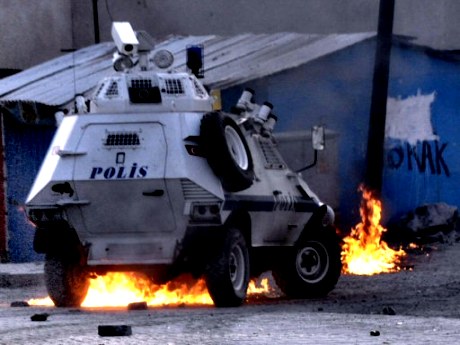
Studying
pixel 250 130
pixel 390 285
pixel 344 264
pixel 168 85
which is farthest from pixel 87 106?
pixel 344 264

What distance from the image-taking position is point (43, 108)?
24.8 m

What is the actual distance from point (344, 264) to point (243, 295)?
725 cm

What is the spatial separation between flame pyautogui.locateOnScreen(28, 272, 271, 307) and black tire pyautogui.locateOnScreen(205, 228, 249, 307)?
0.47 meters

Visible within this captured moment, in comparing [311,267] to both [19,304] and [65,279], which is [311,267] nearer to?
[65,279]

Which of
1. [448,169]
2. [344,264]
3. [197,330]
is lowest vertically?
[197,330]

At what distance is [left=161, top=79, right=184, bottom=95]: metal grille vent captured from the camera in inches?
619

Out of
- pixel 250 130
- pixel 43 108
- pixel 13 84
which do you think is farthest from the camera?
pixel 13 84

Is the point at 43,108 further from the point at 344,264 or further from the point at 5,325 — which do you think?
the point at 5,325

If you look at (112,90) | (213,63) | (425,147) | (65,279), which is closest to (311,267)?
(65,279)

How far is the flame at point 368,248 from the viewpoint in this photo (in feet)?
74.0

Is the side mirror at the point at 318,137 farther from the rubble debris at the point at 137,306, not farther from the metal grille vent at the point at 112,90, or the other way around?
the rubble debris at the point at 137,306

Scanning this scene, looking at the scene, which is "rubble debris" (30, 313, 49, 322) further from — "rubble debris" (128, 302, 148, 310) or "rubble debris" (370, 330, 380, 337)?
"rubble debris" (370, 330, 380, 337)

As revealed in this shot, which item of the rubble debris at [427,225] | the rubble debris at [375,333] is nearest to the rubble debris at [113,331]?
the rubble debris at [375,333]

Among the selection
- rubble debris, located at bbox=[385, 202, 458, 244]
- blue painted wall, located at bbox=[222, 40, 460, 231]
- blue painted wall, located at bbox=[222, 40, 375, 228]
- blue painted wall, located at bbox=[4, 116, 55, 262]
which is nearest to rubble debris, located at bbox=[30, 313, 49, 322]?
blue painted wall, located at bbox=[4, 116, 55, 262]
